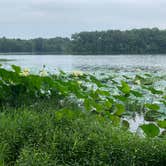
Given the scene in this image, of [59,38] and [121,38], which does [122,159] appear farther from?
[59,38]

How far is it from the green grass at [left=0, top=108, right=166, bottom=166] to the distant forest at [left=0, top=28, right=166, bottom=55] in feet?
149

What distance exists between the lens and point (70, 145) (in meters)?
3.99

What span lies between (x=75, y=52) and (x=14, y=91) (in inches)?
2218

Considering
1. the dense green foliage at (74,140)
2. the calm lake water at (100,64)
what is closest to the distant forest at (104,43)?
the calm lake water at (100,64)

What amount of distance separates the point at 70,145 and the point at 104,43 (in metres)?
50.8

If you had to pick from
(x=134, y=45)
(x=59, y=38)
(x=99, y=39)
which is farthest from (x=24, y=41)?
(x=134, y=45)

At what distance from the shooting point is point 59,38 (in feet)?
189

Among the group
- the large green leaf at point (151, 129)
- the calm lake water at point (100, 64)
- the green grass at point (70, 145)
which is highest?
the large green leaf at point (151, 129)

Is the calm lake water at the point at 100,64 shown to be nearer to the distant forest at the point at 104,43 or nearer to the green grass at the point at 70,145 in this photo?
the green grass at the point at 70,145

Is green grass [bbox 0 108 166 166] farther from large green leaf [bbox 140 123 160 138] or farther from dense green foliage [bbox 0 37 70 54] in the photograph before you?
dense green foliage [bbox 0 37 70 54]

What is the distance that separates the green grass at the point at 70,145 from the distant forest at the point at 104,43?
1791 inches

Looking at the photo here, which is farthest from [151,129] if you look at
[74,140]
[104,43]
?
[104,43]

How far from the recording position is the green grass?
3.78 metres

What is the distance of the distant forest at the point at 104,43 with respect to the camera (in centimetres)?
5019
